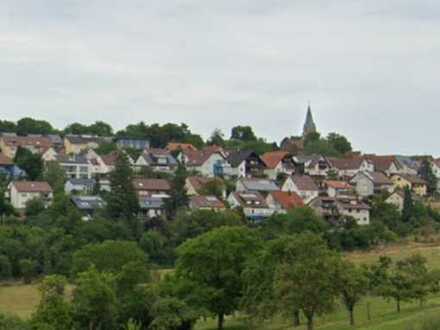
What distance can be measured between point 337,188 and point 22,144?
106 ft

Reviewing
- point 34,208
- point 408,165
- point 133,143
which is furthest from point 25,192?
point 408,165

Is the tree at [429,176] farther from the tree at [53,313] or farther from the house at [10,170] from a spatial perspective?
the tree at [53,313]

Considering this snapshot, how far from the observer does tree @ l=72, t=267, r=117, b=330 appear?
33.4m

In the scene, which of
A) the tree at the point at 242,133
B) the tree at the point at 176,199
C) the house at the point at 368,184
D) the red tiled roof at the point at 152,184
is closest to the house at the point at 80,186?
the red tiled roof at the point at 152,184

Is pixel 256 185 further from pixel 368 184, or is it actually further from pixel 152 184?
pixel 368 184

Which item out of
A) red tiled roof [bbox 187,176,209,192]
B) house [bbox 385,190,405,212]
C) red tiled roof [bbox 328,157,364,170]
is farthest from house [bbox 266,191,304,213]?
red tiled roof [bbox 328,157,364,170]

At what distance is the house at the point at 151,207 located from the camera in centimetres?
6825

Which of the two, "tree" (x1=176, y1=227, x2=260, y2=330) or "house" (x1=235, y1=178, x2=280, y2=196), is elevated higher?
"house" (x1=235, y1=178, x2=280, y2=196)

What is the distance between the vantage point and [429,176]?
9119 cm

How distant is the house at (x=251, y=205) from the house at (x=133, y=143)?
25.6 m

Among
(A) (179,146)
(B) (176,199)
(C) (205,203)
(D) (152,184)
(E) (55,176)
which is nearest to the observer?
(B) (176,199)

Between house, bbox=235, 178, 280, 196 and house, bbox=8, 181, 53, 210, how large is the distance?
1656 centimetres

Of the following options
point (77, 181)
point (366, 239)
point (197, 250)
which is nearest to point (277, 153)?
point (77, 181)

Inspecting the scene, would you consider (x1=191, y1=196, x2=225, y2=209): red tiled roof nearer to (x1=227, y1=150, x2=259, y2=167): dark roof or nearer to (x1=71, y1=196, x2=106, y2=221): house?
(x1=71, y1=196, x2=106, y2=221): house
